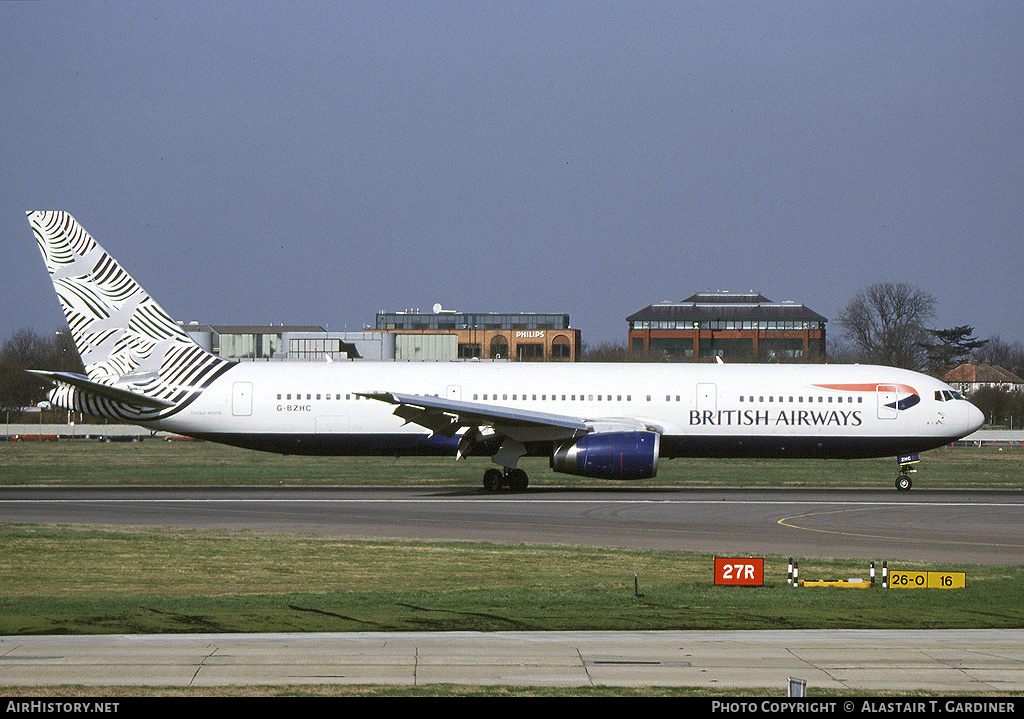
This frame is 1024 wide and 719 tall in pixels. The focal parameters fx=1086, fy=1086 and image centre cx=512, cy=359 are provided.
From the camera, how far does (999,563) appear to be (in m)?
19.0

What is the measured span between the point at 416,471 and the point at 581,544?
72.1 ft

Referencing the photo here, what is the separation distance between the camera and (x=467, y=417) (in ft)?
105

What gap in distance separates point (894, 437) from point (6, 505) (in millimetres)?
26147

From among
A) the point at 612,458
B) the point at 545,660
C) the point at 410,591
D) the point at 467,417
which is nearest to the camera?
the point at 545,660

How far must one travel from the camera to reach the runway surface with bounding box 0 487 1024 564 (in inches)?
849

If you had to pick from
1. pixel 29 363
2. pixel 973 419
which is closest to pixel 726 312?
pixel 29 363

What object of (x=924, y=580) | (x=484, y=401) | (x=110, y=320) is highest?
(x=110, y=320)

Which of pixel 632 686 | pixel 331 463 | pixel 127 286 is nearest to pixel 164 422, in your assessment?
pixel 127 286

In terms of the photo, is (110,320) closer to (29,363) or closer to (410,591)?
(410,591)

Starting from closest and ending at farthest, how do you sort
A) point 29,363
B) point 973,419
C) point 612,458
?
point 612,458, point 973,419, point 29,363

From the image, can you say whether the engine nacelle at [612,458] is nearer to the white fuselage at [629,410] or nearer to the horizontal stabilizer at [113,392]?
the white fuselage at [629,410]

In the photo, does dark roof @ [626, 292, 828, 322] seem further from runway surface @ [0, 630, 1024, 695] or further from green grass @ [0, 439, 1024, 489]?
runway surface @ [0, 630, 1024, 695]

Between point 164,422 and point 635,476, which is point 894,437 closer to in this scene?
point 635,476

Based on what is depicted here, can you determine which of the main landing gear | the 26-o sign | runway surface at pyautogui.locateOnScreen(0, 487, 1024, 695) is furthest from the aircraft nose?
the 26-o sign
